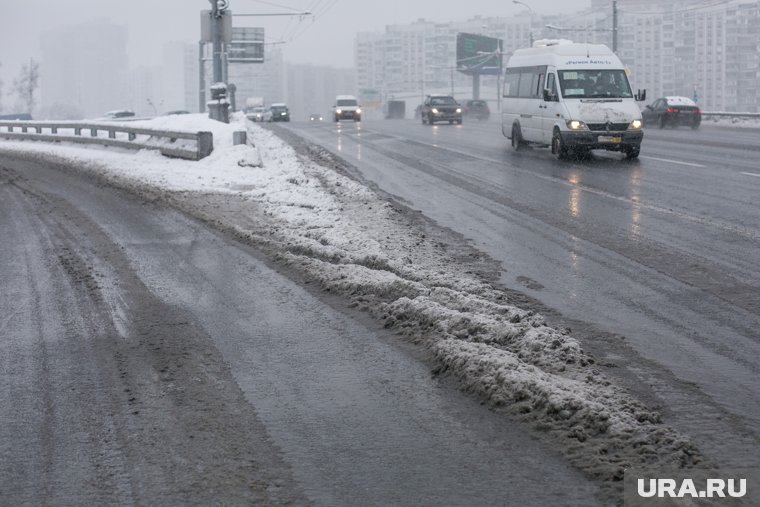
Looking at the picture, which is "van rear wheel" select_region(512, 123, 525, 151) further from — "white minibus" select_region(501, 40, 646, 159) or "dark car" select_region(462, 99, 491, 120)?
"dark car" select_region(462, 99, 491, 120)

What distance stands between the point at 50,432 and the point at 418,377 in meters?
2.06

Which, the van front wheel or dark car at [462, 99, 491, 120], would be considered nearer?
the van front wheel

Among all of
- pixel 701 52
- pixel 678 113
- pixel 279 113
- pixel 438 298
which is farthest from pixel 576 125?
pixel 701 52

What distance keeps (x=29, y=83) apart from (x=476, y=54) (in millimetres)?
54010

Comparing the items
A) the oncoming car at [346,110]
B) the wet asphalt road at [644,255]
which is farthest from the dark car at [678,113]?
the oncoming car at [346,110]

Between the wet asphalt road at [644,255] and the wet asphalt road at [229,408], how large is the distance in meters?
1.10

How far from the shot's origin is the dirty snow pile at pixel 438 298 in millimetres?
4695

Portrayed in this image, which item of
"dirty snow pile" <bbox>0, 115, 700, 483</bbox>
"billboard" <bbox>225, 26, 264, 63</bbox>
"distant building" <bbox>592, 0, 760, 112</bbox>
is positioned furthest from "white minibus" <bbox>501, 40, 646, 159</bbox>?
"distant building" <bbox>592, 0, 760, 112</bbox>

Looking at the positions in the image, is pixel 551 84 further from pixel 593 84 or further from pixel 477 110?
pixel 477 110

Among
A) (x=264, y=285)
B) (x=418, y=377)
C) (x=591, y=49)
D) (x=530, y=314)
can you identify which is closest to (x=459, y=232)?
(x=264, y=285)

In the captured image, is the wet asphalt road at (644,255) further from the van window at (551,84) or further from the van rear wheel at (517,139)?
the van rear wheel at (517,139)

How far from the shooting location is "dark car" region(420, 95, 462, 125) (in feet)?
173

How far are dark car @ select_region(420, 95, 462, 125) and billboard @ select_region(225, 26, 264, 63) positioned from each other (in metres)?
45.6

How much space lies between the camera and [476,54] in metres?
120
